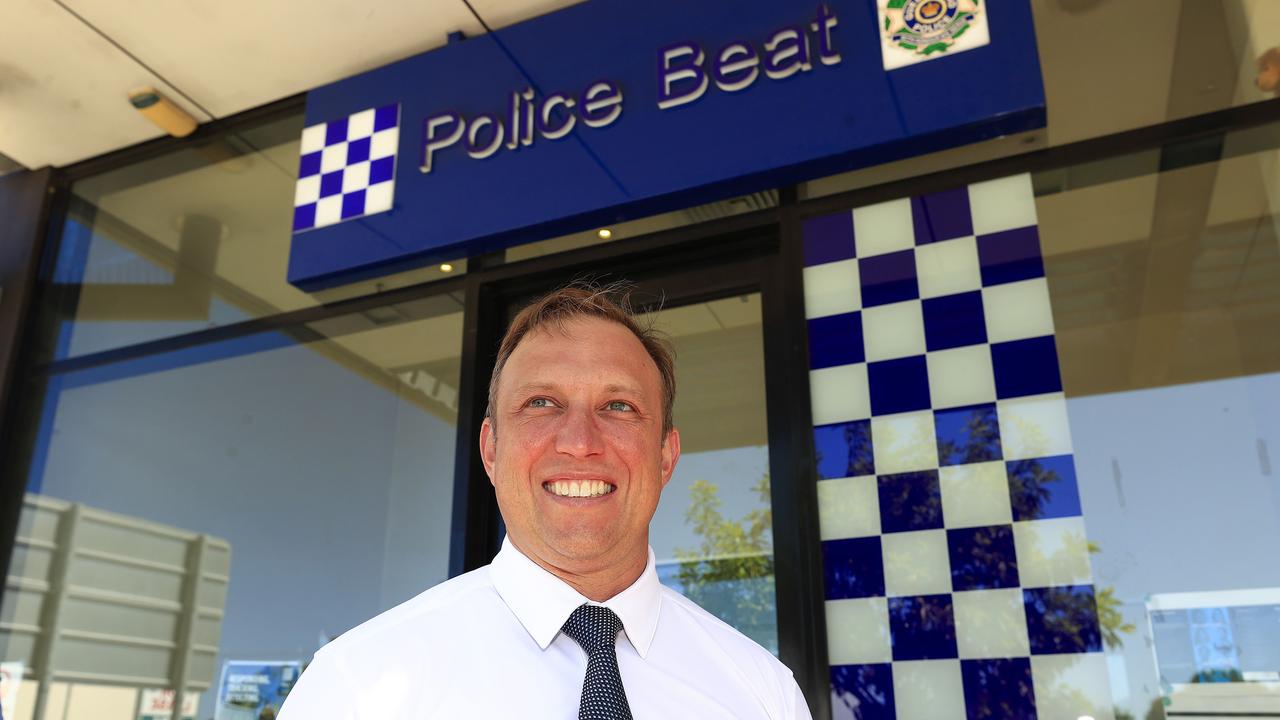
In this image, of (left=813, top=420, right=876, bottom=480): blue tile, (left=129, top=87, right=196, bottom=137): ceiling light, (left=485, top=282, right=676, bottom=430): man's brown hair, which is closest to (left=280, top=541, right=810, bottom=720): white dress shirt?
(left=485, top=282, right=676, bottom=430): man's brown hair

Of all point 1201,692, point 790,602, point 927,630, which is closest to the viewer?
point 1201,692

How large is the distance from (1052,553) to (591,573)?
1.23 meters

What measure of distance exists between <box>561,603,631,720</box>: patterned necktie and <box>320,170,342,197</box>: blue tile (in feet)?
7.36

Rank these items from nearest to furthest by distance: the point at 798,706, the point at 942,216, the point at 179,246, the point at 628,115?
the point at 798,706 → the point at 942,216 → the point at 628,115 → the point at 179,246

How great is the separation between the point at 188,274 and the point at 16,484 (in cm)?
95

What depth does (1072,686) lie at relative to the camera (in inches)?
72.1

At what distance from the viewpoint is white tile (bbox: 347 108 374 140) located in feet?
9.88

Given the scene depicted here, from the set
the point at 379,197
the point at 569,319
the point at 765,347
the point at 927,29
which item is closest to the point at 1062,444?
the point at 765,347

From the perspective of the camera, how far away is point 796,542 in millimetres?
2158

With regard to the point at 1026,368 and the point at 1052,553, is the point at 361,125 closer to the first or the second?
the point at 1026,368

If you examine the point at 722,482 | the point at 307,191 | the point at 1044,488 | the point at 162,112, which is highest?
the point at 162,112

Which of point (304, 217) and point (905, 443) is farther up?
point (304, 217)

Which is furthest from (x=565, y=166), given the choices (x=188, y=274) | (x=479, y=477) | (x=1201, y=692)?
(x=1201, y=692)

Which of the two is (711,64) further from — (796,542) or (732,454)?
(796,542)
